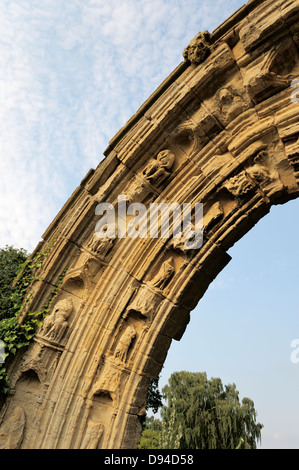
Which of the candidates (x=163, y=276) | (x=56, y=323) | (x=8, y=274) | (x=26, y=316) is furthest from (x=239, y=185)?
(x=8, y=274)

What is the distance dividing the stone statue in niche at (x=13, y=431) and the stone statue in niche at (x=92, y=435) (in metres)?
0.74

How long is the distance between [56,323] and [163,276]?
60.4 inches

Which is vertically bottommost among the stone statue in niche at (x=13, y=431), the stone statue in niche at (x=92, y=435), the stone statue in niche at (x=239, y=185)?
the stone statue in niche at (x=13, y=431)

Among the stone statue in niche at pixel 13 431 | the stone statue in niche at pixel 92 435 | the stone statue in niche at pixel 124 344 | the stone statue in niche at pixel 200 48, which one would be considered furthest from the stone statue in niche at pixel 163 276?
the stone statue in niche at pixel 200 48

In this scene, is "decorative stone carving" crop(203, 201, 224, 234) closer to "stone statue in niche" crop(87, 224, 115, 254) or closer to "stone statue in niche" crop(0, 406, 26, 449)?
"stone statue in niche" crop(87, 224, 115, 254)

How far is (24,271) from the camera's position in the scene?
490 cm

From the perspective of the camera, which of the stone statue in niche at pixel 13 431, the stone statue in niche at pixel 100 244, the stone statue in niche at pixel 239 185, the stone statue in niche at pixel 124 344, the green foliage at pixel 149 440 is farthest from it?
the green foliage at pixel 149 440

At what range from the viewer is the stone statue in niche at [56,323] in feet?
14.5

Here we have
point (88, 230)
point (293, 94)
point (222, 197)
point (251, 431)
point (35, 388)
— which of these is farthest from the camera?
point (251, 431)

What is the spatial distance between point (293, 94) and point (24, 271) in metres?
4.19

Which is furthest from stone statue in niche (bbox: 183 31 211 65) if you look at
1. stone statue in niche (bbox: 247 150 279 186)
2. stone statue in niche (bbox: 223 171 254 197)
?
stone statue in niche (bbox: 223 171 254 197)

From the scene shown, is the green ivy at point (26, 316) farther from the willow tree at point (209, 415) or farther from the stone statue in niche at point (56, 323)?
the willow tree at point (209, 415)

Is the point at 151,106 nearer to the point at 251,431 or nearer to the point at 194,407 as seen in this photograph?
the point at 194,407

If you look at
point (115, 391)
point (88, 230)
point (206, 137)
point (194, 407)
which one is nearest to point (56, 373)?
point (115, 391)
